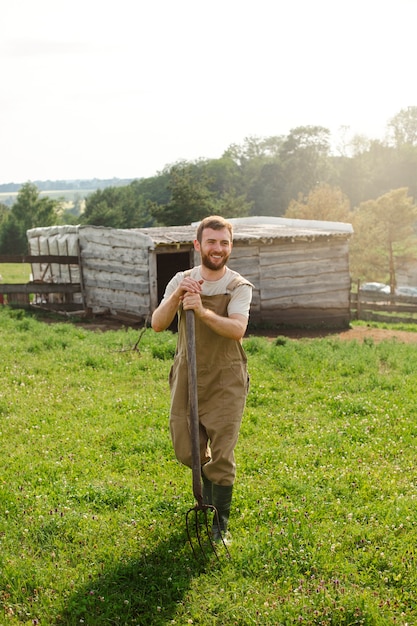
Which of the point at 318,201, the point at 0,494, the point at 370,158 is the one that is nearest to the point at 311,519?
the point at 0,494

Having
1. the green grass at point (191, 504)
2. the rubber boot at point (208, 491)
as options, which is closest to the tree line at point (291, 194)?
the green grass at point (191, 504)

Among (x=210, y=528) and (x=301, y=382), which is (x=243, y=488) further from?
(x=301, y=382)

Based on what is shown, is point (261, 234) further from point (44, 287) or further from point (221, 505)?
point (221, 505)

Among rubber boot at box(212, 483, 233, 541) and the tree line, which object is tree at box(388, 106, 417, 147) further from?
rubber boot at box(212, 483, 233, 541)

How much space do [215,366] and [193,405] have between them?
0.41 meters

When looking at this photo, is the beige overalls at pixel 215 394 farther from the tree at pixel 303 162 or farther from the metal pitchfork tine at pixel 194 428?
the tree at pixel 303 162

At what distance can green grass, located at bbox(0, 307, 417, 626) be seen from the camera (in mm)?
4578

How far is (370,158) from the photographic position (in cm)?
9288

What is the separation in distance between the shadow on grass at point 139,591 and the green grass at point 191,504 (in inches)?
0.5

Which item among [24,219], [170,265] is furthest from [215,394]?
[24,219]

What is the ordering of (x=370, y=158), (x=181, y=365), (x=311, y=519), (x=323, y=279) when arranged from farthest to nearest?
(x=370, y=158) < (x=323, y=279) < (x=311, y=519) < (x=181, y=365)

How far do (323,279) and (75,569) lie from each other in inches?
688

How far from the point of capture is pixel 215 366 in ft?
17.4

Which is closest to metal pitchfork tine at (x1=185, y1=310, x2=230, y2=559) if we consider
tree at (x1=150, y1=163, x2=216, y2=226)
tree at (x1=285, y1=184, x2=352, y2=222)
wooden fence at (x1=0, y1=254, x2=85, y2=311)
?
wooden fence at (x1=0, y1=254, x2=85, y2=311)
